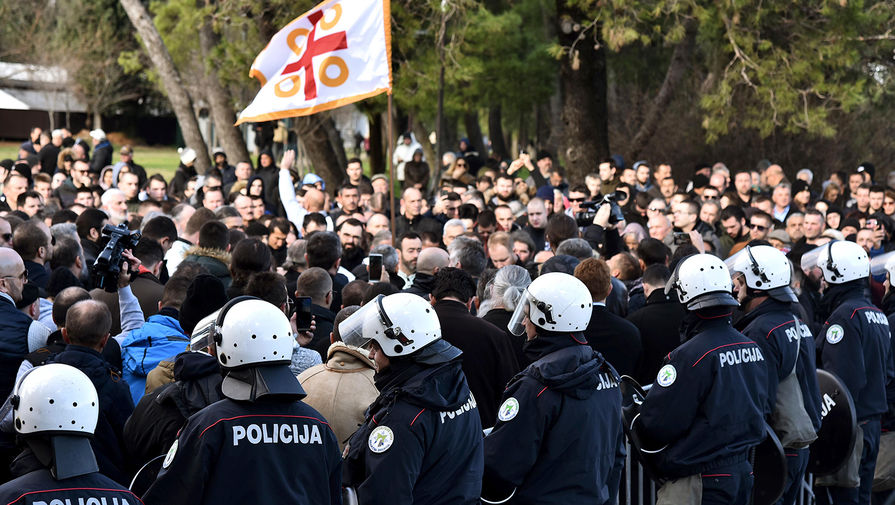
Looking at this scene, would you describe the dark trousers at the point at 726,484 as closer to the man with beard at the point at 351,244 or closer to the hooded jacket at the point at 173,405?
the hooded jacket at the point at 173,405

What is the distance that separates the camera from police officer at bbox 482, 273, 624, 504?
4766mm

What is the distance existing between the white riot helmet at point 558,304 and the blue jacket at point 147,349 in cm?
198

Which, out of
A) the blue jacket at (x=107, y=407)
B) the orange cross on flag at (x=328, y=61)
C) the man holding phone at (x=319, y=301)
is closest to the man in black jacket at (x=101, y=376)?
the blue jacket at (x=107, y=407)

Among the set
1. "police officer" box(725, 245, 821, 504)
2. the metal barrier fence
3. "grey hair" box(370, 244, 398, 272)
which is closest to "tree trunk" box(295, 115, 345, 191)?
"grey hair" box(370, 244, 398, 272)

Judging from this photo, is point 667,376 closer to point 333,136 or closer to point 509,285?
point 509,285

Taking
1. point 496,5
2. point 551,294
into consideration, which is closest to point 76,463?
point 551,294

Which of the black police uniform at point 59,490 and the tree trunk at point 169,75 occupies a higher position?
the tree trunk at point 169,75

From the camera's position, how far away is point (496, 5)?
1093 inches

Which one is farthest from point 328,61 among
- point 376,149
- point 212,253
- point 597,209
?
point 376,149

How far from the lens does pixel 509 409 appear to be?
4.79 m

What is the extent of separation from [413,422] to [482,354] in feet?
6.33

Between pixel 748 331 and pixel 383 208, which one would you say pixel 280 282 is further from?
pixel 383 208

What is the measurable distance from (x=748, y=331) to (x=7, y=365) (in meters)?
4.14

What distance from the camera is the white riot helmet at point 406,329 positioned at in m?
4.32
